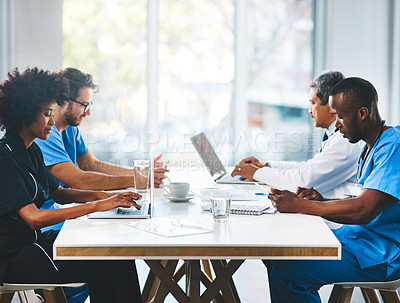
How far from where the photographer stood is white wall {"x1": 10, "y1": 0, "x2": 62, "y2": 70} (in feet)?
16.0

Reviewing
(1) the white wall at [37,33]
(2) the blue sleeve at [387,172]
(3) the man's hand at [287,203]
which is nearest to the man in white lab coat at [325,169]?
(2) the blue sleeve at [387,172]

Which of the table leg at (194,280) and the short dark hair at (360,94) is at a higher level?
the short dark hair at (360,94)

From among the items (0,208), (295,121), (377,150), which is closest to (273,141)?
(295,121)

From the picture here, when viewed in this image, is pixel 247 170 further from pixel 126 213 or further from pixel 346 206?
pixel 126 213

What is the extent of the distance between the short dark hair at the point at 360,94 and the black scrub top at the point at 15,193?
1.30 meters

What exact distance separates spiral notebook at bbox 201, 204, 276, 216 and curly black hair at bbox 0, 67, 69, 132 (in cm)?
75

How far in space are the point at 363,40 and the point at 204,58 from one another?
162 centimetres

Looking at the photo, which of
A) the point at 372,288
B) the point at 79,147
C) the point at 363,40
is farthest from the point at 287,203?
the point at 363,40

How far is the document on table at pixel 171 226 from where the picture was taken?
1.56 metres

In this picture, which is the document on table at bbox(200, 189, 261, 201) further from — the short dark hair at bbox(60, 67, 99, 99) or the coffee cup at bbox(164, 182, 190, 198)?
the short dark hair at bbox(60, 67, 99, 99)

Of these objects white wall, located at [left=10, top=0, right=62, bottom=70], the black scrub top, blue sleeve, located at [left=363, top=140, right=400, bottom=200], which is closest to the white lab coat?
blue sleeve, located at [left=363, top=140, right=400, bottom=200]

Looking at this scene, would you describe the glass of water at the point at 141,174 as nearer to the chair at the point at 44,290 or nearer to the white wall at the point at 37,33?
the chair at the point at 44,290

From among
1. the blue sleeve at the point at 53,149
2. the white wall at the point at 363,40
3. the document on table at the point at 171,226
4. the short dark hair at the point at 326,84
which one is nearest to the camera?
the document on table at the point at 171,226

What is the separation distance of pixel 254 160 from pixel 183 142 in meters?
2.32
